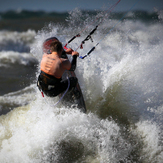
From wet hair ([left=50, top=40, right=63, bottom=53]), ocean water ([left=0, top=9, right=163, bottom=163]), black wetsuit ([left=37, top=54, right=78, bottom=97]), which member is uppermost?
wet hair ([left=50, top=40, right=63, bottom=53])

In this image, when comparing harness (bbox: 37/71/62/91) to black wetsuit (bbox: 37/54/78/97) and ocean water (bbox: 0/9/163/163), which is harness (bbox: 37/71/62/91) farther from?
ocean water (bbox: 0/9/163/163)

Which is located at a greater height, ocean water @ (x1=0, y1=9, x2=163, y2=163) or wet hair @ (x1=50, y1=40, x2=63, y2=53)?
wet hair @ (x1=50, y1=40, x2=63, y2=53)

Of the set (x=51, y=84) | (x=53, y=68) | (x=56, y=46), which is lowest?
(x=51, y=84)

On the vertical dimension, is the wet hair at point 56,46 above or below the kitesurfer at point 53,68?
above

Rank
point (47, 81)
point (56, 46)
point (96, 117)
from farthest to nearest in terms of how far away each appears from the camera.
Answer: point (96, 117), point (47, 81), point (56, 46)

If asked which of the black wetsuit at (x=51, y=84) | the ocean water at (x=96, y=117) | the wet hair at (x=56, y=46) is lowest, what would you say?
the ocean water at (x=96, y=117)

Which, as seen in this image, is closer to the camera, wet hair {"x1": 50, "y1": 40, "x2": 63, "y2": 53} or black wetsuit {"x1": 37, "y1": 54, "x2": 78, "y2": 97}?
wet hair {"x1": 50, "y1": 40, "x2": 63, "y2": 53}

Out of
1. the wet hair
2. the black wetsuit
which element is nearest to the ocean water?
the black wetsuit

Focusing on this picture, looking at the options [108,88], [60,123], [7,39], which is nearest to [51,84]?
[60,123]

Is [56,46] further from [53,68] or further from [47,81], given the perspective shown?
[47,81]

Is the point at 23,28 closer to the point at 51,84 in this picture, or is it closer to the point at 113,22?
the point at 113,22

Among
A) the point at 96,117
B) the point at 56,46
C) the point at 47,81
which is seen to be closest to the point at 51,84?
the point at 47,81

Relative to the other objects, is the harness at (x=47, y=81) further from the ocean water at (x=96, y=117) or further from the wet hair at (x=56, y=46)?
the ocean water at (x=96, y=117)

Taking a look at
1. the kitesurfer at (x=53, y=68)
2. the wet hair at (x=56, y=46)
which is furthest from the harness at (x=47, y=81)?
the wet hair at (x=56, y=46)
